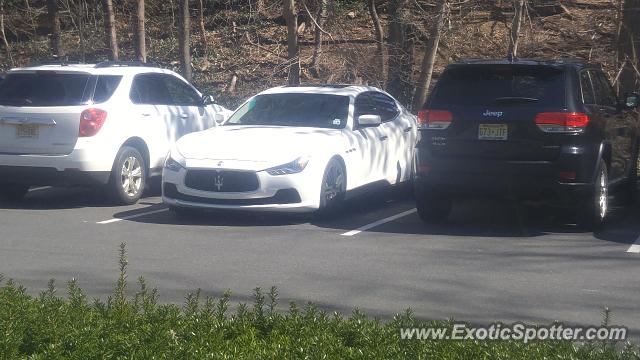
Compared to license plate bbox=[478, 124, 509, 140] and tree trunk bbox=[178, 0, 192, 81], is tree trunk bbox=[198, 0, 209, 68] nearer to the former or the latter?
tree trunk bbox=[178, 0, 192, 81]

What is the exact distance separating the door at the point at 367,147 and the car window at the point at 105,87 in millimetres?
3204

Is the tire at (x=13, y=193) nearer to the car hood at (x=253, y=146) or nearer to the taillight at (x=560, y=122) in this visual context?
the car hood at (x=253, y=146)

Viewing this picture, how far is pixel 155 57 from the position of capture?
91.0ft

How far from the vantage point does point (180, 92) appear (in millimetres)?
15016

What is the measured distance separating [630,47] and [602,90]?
6740 mm

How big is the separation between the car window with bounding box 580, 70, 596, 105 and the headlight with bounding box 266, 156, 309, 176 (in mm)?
3114

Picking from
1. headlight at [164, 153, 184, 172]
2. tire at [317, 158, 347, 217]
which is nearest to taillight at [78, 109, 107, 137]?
headlight at [164, 153, 184, 172]

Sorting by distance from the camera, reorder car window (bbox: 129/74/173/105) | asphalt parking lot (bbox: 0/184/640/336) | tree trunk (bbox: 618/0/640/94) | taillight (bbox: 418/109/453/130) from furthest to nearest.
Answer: tree trunk (bbox: 618/0/640/94) → car window (bbox: 129/74/173/105) → taillight (bbox: 418/109/453/130) → asphalt parking lot (bbox: 0/184/640/336)

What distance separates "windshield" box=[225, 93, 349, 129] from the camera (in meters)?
12.8

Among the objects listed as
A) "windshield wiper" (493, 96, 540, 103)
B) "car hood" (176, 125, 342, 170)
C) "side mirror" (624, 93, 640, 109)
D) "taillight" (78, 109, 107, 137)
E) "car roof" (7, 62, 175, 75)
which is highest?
"car roof" (7, 62, 175, 75)

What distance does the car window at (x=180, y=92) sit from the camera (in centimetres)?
1477

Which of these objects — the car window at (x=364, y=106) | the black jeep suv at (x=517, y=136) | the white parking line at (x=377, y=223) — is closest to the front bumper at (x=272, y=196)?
the white parking line at (x=377, y=223)

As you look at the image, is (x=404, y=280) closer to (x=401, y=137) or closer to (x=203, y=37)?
(x=401, y=137)

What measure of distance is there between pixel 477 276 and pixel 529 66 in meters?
2.96
